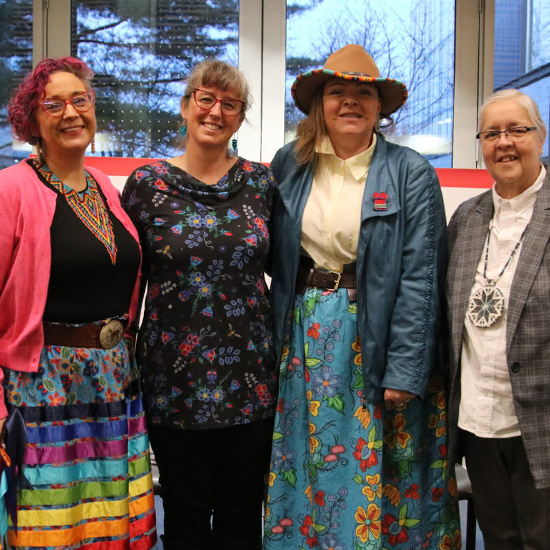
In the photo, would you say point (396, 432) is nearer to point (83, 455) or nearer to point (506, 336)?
point (506, 336)

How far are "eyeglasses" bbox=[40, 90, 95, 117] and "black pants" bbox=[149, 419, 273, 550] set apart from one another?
3.11 ft

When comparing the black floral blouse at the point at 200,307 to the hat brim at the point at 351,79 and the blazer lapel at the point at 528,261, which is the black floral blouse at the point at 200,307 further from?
the blazer lapel at the point at 528,261

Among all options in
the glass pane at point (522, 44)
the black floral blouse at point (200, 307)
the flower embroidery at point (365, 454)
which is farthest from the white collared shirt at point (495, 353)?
the glass pane at point (522, 44)

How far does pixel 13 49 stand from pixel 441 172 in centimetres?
253

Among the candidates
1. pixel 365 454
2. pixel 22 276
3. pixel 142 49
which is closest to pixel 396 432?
pixel 365 454

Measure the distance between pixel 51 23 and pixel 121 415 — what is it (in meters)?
2.75

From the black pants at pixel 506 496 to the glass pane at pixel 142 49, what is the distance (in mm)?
2529

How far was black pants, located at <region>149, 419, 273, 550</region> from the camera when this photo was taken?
Answer: 73.7 inches

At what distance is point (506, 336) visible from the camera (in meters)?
1.65

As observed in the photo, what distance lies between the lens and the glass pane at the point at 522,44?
356 centimetres

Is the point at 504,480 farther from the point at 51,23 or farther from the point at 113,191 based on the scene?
the point at 51,23

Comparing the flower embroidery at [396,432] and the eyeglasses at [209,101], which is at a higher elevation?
the eyeglasses at [209,101]

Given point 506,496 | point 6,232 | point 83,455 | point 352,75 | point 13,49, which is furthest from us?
point 13,49

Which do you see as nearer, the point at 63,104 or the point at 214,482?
the point at 63,104
